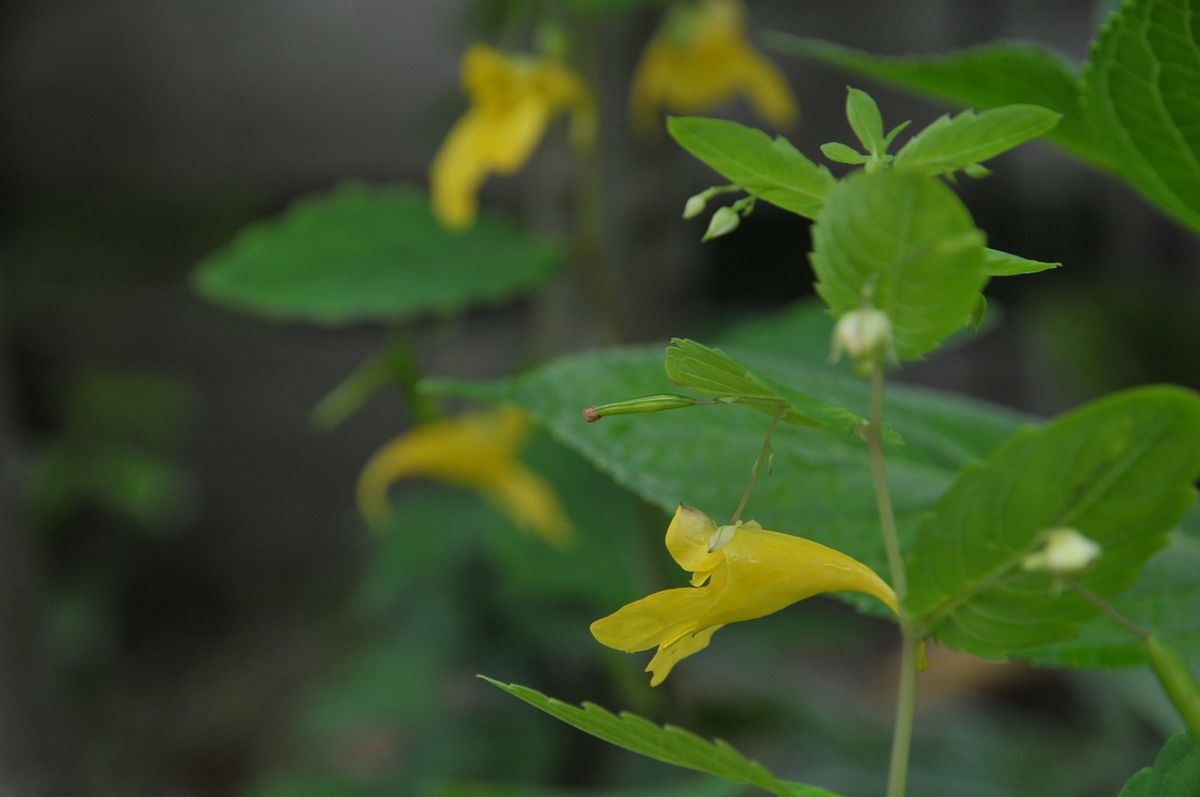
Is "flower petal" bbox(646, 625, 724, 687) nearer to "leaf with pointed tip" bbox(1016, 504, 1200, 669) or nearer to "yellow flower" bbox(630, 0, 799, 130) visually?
"leaf with pointed tip" bbox(1016, 504, 1200, 669)

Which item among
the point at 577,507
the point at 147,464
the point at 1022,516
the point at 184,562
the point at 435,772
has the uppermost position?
the point at 1022,516

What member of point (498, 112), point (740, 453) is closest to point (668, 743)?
point (740, 453)

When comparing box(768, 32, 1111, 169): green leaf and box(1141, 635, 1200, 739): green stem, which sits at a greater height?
box(768, 32, 1111, 169): green leaf

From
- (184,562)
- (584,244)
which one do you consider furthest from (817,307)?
(184,562)

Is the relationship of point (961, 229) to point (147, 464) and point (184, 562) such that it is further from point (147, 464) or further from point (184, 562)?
point (184, 562)

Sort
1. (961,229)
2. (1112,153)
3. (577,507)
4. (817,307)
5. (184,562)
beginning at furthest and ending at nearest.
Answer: (184,562), (577,507), (817,307), (1112,153), (961,229)

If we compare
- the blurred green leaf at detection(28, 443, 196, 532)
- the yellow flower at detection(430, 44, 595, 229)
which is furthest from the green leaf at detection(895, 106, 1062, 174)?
the blurred green leaf at detection(28, 443, 196, 532)
